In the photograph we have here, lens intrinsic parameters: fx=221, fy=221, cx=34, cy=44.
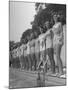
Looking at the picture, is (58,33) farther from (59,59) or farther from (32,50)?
(32,50)

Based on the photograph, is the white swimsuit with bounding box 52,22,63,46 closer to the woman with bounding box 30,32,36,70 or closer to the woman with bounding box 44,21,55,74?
the woman with bounding box 44,21,55,74

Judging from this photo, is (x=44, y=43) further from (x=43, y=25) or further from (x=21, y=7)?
(x=21, y=7)

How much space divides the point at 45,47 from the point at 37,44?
0.54 feet

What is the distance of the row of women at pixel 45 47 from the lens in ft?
13.6

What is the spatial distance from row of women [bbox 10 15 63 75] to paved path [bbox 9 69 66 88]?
0.43ft

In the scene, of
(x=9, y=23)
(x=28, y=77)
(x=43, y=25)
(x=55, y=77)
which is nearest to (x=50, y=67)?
(x=55, y=77)

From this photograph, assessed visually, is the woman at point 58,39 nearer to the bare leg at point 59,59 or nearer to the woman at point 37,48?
the bare leg at point 59,59

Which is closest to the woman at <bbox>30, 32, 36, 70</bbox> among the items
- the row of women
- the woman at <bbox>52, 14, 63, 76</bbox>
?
the row of women

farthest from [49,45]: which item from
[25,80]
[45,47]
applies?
[25,80]

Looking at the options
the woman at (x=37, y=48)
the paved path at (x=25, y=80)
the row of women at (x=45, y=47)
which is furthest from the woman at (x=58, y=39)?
the woman at (x=37, y=48)

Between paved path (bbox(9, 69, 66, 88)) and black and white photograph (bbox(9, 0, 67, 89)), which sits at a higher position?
black and white photograph (bbox(9, 0, 67, 89))

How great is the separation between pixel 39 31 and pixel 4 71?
999 mm

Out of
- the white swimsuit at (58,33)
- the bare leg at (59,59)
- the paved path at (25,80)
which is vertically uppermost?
the white swimsuit at (58,33)

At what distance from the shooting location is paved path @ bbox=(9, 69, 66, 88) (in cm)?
400
